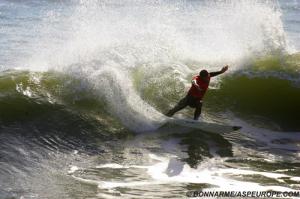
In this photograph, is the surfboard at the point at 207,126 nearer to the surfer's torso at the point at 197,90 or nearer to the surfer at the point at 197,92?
the surfer at the point at 197,92

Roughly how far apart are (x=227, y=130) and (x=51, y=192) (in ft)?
15.6

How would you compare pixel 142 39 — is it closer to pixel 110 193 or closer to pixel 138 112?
pixel 138 112

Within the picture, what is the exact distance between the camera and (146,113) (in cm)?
1205

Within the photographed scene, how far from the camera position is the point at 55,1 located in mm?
33625

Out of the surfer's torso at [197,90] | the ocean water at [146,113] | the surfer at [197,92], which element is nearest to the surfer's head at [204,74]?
the surfer at [197,92]

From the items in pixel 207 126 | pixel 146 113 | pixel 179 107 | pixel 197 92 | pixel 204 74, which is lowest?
pixel 207 126

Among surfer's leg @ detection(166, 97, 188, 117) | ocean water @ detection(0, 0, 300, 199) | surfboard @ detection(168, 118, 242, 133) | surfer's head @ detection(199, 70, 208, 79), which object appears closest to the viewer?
ocean water @ detection(0, 0, 300, 199)

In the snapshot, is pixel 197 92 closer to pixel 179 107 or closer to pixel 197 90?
pixel 197 90

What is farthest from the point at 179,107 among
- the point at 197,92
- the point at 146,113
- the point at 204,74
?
the point at 204,74

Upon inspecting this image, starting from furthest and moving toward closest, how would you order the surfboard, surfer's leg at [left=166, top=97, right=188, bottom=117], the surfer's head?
surfer's leg at [left=166, top=97, right=188, bottom=117]
the surfer's head
the surfboard

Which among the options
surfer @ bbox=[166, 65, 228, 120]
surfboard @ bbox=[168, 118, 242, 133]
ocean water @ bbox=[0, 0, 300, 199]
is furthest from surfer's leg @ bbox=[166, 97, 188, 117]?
surfboard @ bbox=[168, 118, 242, 133]

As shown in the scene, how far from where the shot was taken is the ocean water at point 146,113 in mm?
8992

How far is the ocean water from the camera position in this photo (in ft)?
29.5

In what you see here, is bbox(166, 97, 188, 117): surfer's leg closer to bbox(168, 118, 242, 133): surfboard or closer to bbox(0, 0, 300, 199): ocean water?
bbox(0, 0, 300, 199): ocean water
